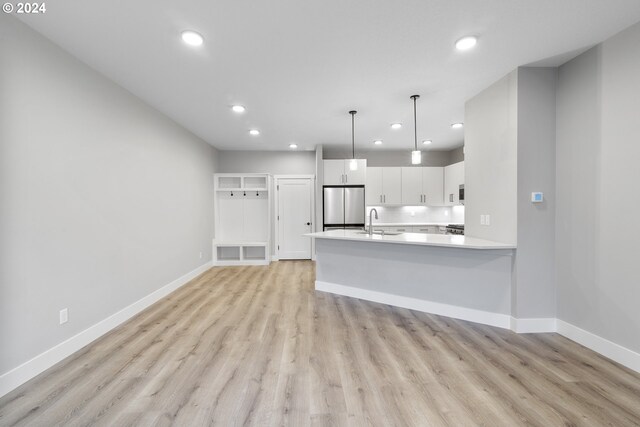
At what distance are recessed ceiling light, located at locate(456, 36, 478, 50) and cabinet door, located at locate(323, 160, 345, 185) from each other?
150 inches

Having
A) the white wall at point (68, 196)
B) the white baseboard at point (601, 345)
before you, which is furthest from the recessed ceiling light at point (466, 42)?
the white wall at point (68, 196)

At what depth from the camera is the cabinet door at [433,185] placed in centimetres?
632

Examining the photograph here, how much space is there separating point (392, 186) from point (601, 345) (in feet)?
14.6

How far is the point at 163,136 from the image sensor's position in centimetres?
405

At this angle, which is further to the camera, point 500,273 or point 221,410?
point 500,273

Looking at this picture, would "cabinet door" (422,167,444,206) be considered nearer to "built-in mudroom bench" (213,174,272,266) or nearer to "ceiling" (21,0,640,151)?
"ceiling" (21,0,640,151)

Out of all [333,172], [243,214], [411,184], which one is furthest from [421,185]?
[243,214]

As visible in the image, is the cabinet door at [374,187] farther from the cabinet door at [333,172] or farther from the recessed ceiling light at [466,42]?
the recessed ceiling light at [466,42]

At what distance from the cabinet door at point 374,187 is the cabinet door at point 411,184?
0.55 m

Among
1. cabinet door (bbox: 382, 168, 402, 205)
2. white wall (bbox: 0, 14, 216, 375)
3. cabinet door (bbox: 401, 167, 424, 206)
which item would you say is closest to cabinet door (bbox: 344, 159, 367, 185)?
cabinet door (bbox: 382, 168, 402, 205)

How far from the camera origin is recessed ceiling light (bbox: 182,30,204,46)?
2.17 meters

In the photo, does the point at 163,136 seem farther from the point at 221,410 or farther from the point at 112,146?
the point at 221,410

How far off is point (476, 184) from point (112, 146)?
428 centimetres

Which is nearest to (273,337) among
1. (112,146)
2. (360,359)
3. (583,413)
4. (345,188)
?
(360,359)
